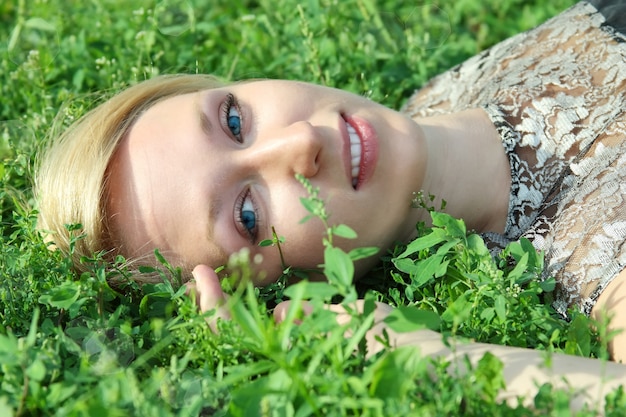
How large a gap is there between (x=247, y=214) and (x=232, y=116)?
40cm

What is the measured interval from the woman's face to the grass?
0.52 ft

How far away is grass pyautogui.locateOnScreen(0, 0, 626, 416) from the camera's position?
5.74 ft

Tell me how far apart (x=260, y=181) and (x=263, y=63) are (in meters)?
1.87

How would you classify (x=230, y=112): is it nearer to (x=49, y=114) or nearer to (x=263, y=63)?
(x=49, y=114)

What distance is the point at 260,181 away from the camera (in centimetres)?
265

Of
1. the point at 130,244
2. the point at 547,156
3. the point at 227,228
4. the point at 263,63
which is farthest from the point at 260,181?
the point at 263,63

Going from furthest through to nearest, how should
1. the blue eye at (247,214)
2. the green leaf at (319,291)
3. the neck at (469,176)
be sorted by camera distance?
the neck at (469,176) → the blue eye at (247,214) → the green leaf at (319,291)

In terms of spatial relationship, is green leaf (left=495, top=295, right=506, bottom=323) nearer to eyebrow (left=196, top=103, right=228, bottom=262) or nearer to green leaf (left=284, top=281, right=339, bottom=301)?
green leaf (left=284, top=281, right=339, bottom=301)

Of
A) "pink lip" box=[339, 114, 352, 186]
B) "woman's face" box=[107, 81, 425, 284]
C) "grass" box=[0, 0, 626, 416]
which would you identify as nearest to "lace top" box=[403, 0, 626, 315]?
"grass" box=[0, 0, 626, 416]

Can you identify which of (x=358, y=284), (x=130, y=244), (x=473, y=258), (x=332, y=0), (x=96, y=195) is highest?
(x=332, y=0)

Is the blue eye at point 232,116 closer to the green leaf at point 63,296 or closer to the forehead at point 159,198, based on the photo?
the forehead at point 159,198

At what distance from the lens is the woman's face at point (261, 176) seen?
261 centimetres

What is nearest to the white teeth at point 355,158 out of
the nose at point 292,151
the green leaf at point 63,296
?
the nose at point 292,151

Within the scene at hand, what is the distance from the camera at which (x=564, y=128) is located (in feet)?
10.0
